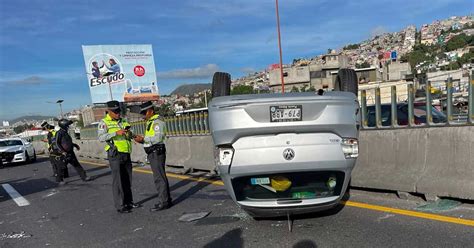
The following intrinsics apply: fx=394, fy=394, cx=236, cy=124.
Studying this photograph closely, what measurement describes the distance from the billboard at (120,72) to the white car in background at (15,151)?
844 inches

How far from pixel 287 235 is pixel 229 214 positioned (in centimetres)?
134

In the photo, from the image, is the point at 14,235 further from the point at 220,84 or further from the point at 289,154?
the point at 289,154

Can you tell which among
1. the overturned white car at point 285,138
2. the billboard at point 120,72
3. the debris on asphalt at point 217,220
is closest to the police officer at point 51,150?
the debris on asphalt at point 217,220

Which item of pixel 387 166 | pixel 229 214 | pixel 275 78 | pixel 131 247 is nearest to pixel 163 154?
pixel 229 214

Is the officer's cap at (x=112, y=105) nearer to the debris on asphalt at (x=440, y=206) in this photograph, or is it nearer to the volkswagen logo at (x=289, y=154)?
the volkswagen logo at (x=289, y=154)

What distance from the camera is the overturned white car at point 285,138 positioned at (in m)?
3.91

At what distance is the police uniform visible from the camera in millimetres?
6547

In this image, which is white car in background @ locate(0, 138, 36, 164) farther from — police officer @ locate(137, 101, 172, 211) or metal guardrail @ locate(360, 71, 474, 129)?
metal guardrail @ locate(360, 71, 474, 129)

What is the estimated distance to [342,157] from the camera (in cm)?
398

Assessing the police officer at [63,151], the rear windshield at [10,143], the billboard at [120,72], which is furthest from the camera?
the billboard at [120,72]

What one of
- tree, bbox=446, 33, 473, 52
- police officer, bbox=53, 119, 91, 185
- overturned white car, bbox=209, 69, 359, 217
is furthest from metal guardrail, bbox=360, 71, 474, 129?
tree, bbox=446, 33, 473, 52

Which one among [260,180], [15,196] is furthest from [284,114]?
[15,196]

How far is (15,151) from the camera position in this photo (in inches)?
750

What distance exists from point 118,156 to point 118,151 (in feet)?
0.28
